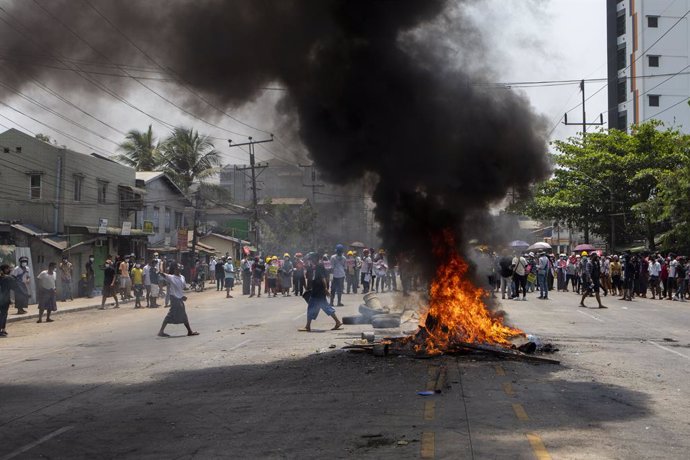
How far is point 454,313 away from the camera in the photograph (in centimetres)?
1065

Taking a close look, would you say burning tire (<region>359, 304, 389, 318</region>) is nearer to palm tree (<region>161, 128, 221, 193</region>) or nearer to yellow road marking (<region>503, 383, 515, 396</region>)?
yellow road marking (<region>503, 383, 515, 396</region>)

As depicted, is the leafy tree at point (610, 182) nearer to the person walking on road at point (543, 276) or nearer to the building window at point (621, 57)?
the person walking on road at point (543, 276)

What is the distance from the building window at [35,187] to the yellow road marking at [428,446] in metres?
26.0

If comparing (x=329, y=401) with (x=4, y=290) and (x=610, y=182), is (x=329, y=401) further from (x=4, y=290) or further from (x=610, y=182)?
(x=610, y=182)

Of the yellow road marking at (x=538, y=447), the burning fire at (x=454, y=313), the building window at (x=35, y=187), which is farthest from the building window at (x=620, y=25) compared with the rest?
the yellow road marking at (x=538, y=447)

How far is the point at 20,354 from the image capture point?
12188mm

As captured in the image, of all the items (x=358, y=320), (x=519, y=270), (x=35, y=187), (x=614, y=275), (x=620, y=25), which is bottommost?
(x=358, y=320)

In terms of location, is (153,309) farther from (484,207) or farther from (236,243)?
(236,243)

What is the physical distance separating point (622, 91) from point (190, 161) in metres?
35.3

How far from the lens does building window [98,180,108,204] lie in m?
31.6

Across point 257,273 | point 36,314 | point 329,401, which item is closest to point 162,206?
point 257,273

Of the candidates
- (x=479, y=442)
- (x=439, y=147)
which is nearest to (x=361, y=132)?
(x=439, y=147)

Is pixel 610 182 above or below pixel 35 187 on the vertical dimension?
above

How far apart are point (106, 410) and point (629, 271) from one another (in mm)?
20985
